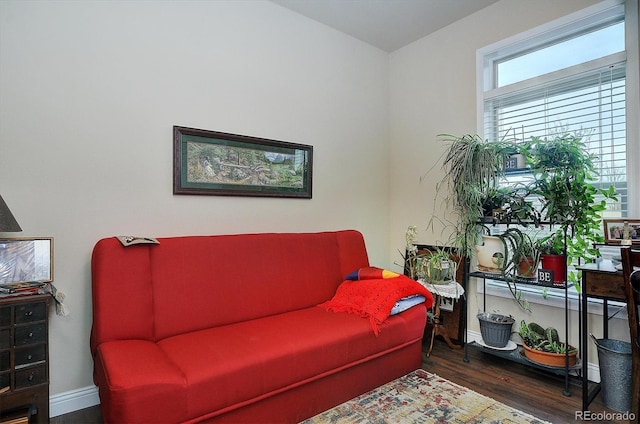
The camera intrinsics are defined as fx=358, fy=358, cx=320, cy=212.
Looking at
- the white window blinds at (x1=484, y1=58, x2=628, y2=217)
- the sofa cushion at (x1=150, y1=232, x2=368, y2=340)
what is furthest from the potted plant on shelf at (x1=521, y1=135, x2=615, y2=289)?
the sofa cushion at (x1=150, y1=232, x2=368, y2=340)

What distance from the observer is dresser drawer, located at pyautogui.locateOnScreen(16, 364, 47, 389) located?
1.61m

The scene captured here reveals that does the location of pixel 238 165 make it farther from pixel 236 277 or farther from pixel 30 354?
pixel 30 354

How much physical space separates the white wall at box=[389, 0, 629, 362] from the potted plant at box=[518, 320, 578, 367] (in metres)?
0.10

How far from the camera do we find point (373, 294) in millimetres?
2395

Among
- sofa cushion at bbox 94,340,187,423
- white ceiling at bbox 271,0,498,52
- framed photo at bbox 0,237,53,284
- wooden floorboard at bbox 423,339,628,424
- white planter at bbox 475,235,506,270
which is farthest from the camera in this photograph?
white ceiling at bbox 271,0,498,52

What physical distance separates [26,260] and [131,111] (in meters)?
1.02

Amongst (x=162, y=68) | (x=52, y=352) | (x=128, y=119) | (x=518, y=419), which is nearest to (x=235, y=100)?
(x=162, y=68)

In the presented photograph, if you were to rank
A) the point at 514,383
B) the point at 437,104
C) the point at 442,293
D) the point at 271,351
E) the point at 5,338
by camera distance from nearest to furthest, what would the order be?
the point at 5,338, the point at 271,351, the point at 514,383, the point at 442,293, the point at 437,104

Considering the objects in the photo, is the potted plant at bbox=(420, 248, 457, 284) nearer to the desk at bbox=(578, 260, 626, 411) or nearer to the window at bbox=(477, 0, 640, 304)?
the window at bbox=(477, 0, 640, 304)

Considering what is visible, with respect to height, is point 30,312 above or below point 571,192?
below

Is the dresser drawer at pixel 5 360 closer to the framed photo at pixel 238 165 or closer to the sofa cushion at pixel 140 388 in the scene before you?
the sofa cushion at pixel 140 388

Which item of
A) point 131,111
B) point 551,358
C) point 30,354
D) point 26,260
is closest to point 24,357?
point 30,354

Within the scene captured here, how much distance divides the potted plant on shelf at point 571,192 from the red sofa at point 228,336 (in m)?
1.08

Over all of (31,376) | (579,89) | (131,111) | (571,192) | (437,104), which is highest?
(437,104)
